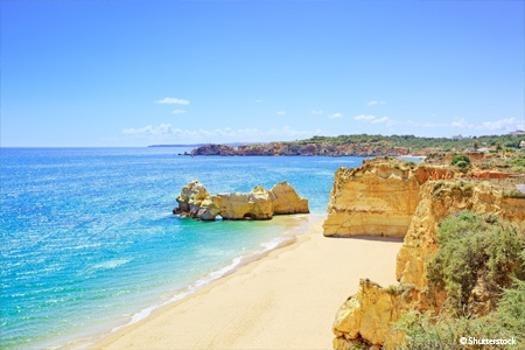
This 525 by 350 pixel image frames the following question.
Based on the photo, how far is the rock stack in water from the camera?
3984 centimetres

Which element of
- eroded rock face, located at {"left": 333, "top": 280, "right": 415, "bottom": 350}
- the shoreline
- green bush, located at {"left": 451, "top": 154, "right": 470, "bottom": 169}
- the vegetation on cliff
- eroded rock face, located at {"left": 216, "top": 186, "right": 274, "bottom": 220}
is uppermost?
green bush, located at {"left": 451, "top": 154, "right": 470, "bottom": 169}

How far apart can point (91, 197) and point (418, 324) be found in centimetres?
5732

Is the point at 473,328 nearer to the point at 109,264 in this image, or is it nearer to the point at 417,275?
the point at 417,275

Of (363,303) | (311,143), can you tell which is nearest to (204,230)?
(363,303)

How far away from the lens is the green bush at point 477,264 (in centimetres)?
967

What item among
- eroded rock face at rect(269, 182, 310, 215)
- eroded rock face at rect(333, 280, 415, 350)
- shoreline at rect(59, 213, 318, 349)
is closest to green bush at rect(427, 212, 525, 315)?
eroded rock face at rect(333, 280, 415, 350)

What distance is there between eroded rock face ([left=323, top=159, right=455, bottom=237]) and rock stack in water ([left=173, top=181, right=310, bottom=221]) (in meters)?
10.7

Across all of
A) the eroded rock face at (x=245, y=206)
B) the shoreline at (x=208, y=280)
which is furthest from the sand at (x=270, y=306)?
the eroded rock face at (x=245, y=206)

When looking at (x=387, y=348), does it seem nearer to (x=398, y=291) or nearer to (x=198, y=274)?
(x=398, y=291)

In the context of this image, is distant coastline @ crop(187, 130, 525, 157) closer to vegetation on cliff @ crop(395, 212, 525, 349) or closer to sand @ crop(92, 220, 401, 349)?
sand @ crop(92, 220, 401, 349)

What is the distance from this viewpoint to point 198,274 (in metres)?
24.3

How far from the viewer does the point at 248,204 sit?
130ft

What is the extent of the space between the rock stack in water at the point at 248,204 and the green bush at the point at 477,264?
96.1 feet

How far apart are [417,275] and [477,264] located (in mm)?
4139
